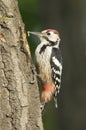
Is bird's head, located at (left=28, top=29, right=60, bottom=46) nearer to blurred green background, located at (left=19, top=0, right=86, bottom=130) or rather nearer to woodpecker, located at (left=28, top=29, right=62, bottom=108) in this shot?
woodpecker, located at (left=28, top=29, right=62, bottom=108)

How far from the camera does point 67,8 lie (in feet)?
40.7

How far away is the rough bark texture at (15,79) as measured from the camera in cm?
710

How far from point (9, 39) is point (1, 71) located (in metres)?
0.37

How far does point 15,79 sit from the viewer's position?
7.15 metres

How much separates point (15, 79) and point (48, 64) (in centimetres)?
271

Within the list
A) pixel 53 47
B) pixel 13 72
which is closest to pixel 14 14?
pixel 13 72

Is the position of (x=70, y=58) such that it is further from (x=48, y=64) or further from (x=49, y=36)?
(x=48, y=64)

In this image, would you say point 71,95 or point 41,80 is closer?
point 41,80

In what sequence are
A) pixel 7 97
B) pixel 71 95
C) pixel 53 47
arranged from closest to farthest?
pixel 7 97
pixel 53 47
pixel 71 95

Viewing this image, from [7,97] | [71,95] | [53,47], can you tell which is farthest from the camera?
[71,95]

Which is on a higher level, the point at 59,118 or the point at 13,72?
the point at 13,72

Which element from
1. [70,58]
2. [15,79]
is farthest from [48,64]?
[15,79]

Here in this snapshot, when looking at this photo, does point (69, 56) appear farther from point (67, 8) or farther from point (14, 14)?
point (14, 14)

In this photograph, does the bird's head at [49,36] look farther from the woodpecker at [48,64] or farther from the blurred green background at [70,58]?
the blurred green background at [70,58]
